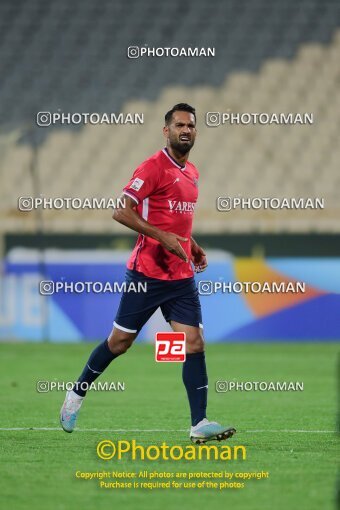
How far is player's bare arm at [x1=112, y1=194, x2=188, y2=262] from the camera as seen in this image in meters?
6.20

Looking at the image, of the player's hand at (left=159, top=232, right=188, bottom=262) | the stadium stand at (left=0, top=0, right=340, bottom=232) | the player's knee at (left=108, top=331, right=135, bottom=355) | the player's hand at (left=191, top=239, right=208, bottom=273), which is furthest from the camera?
the stadium stand at (left=0, top=0, right=340, bottom=232)

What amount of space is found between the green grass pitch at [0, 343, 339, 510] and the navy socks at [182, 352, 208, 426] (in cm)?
23

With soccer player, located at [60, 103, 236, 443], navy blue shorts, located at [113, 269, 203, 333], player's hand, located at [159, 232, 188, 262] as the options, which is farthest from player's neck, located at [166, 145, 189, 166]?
navy blue shorts, located at [113, 269, 203, 333]

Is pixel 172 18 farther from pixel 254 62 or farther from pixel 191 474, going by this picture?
pixel 191 474

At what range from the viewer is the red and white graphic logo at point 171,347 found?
6.49m

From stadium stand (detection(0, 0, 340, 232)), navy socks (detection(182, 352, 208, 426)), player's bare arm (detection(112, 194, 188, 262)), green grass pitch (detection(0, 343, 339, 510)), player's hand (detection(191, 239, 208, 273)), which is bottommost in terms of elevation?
green grass pitch (detection(0, 343, 339, 510))

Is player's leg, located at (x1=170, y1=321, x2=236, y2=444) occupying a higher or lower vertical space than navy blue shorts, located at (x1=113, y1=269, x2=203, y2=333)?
lower

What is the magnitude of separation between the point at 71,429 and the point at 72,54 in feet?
49.9

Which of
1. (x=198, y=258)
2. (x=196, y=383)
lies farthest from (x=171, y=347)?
(x=198, y=258)

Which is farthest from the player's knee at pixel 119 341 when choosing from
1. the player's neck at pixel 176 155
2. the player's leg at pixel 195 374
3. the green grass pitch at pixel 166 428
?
the player's neck at pixel 176 155

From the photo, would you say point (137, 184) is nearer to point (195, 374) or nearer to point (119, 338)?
point (119, 338)

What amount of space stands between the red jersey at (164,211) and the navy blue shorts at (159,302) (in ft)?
0.14

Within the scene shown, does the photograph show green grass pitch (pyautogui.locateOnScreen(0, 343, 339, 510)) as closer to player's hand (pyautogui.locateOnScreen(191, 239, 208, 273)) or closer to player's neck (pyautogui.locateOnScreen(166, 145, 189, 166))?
player's hand (pyautogui.locateOnScreen(191, 239, 208, 273))

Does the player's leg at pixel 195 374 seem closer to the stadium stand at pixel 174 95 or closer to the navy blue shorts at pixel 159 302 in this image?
the navy blue shorts at pixel 159 302
